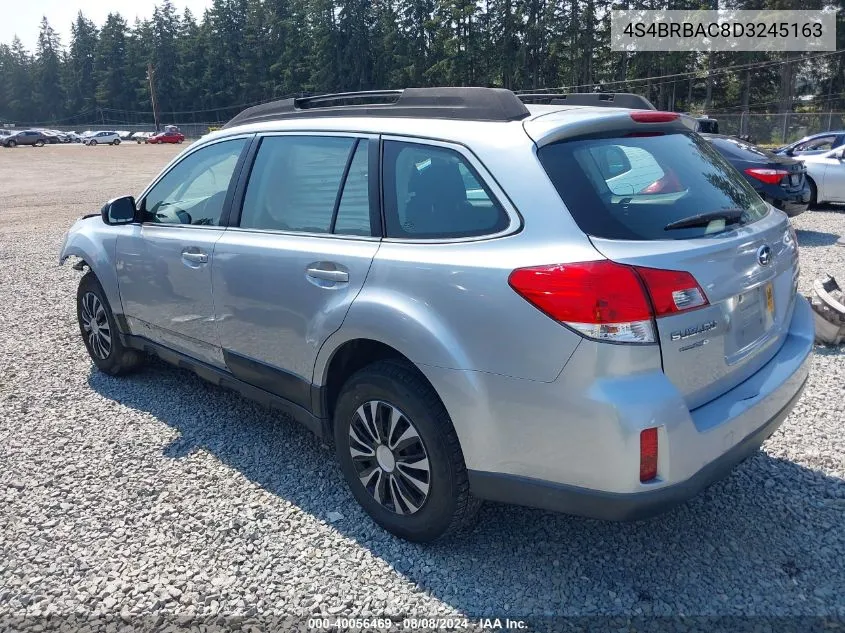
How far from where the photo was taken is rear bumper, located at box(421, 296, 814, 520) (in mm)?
2342

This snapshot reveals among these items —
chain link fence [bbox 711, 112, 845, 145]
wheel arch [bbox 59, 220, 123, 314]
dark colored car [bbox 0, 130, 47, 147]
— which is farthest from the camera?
dark colored car [bbox 0, 130, 47, 147]

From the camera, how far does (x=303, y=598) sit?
2799 millimetres

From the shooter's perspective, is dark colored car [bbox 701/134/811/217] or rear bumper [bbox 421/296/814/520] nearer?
rear bumper [bbox 421/296/814/520]

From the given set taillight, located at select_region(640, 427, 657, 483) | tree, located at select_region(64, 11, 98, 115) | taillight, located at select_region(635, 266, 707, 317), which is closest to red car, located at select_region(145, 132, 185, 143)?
tree, located at select_region(64, 11, 98, 115)

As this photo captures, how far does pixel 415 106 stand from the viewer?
3.22 metres

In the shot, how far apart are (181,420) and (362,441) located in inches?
72.7

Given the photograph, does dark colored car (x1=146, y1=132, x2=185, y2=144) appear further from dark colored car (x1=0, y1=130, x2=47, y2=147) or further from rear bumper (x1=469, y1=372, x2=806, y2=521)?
rear bumper (x1=469, y1=372, x2=806, y2=521)

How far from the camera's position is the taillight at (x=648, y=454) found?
2348 mm

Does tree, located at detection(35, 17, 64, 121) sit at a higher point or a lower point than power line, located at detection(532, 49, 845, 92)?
higher

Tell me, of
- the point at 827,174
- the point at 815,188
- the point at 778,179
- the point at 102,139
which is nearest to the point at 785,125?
the point at 815,188

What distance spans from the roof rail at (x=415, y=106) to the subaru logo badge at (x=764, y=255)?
3.60ft

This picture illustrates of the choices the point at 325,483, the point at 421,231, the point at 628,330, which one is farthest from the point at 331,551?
the point at 628,330

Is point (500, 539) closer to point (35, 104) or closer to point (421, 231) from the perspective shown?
point (421, 231)

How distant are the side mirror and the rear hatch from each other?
293 cm
